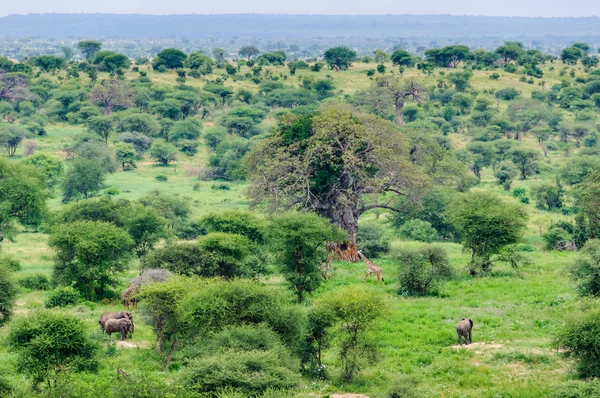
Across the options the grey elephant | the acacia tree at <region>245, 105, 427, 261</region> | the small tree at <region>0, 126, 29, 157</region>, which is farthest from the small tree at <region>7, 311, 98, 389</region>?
the small tree at <region>0, 126, 29, 157</region>

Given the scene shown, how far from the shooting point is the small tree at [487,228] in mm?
31391

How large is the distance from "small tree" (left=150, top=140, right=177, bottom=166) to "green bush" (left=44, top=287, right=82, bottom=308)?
42462 millimetres

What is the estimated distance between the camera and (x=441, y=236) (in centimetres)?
4656

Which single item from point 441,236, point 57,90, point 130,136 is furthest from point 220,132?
point 441,236

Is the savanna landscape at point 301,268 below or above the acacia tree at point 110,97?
above

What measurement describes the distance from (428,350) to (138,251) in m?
16.6

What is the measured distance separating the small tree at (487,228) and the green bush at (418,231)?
37.3 ft

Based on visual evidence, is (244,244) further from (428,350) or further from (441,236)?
(441,236)

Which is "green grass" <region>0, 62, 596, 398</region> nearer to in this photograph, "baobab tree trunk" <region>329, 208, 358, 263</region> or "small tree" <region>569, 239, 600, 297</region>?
"small tree" <region>569, 239, 600, 297</region>

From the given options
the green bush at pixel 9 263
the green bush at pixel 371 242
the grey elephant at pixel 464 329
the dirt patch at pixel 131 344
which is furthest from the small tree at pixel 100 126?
the grey elephant at pixel 464 329

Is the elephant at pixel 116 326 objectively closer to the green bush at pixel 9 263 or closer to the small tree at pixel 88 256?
the green bush at pixel 9 263

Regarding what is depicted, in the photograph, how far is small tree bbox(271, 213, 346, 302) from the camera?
29203 millimetres

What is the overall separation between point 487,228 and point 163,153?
4556 centimetres

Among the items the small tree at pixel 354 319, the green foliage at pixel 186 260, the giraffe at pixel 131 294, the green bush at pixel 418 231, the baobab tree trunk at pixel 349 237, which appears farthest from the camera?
the green bush at pixel 418 231
